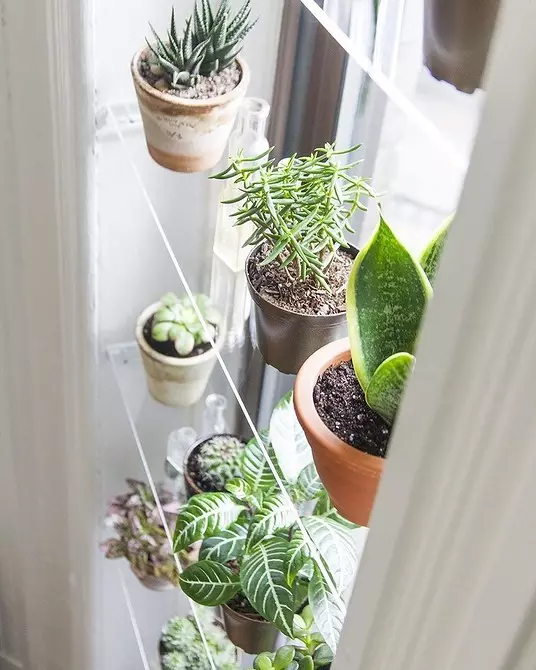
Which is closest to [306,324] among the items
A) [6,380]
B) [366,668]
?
[366,668]

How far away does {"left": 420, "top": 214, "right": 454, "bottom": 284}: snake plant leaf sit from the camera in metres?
0.56

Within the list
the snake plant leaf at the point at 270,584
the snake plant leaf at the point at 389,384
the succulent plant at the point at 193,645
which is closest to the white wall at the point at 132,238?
the succulent plant at the point at 193,645

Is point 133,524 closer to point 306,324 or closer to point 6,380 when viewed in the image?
point 6,380

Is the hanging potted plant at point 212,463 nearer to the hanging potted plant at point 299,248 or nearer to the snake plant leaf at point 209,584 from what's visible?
the snake plant leaf at point 209,584

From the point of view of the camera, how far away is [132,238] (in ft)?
3.72

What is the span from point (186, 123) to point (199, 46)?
8 centimetres

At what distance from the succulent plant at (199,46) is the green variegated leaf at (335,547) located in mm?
457

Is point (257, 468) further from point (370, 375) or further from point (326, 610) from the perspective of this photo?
point (370, 375)

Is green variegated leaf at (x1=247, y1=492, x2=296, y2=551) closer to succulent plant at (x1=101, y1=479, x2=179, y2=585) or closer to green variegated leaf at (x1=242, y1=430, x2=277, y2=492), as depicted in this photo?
green variegated leaf at (x1=242, y1=430, x2=277, y2=492)

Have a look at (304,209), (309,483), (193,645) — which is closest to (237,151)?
(304,209)

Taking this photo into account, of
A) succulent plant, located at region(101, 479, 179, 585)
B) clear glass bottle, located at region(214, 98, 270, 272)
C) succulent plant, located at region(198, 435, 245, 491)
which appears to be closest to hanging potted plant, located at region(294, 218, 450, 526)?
clear glass bottle, located at region(214, 98, 270, 272)

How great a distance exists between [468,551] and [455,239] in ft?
0.46

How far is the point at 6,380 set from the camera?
1.17 m

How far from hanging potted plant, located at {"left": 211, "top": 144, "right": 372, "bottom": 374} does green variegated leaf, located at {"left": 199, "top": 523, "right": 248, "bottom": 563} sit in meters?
0.22
